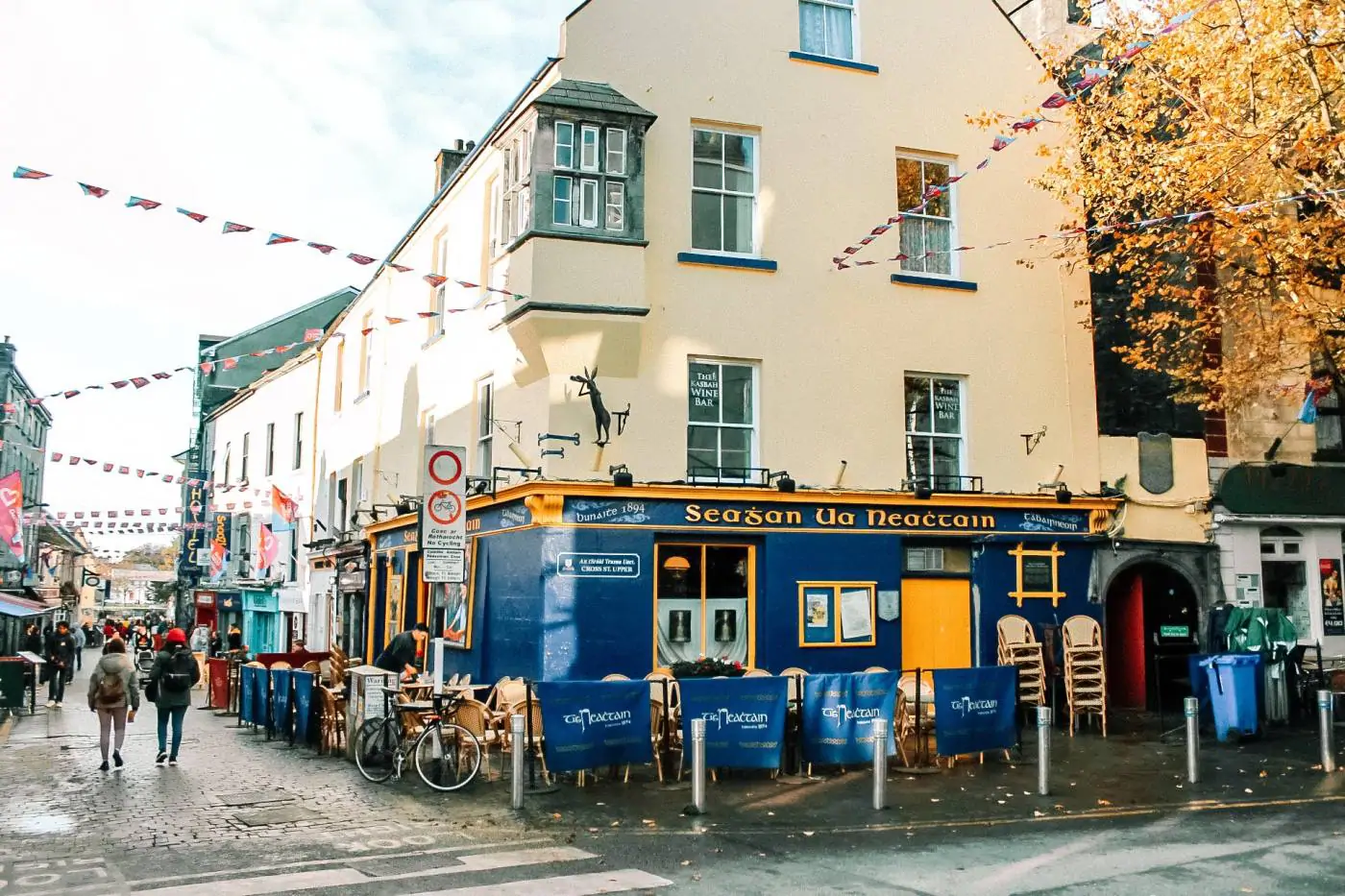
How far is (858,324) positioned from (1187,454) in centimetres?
572

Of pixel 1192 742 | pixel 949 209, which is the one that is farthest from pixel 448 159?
pixel 1192 742

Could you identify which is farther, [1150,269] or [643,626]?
[1150,269]

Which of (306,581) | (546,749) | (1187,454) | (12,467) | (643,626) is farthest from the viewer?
(12,467)

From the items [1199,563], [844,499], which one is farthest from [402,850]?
[1199,563]

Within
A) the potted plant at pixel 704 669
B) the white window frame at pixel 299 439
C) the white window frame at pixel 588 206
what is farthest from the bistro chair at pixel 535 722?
the white window frame at pixel 299 439

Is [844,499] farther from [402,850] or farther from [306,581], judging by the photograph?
[306,581]

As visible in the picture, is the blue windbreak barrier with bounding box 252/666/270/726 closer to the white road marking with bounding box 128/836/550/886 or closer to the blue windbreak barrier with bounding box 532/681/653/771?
the blue windbreak barrier with bounding box 532/681/653/771

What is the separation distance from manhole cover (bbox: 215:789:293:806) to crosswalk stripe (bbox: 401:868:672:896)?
422 cm

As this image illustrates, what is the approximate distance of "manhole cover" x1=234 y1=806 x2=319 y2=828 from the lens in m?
9.81

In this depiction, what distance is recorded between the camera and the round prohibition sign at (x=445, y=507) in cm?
1248

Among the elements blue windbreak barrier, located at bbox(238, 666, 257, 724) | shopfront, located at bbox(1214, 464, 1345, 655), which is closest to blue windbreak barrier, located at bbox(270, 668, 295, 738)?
blue windbreak barrier, located at bbox(238, 666, 257, 724)

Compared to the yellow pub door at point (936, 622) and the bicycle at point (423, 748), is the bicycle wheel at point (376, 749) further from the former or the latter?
the yellow pub door at point (936, 622)

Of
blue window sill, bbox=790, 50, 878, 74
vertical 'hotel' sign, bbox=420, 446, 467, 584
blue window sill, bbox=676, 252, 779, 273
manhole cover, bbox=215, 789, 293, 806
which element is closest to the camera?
manhole cover, bbox=215, 789, 293, 806

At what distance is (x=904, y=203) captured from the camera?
1744 centimetres
